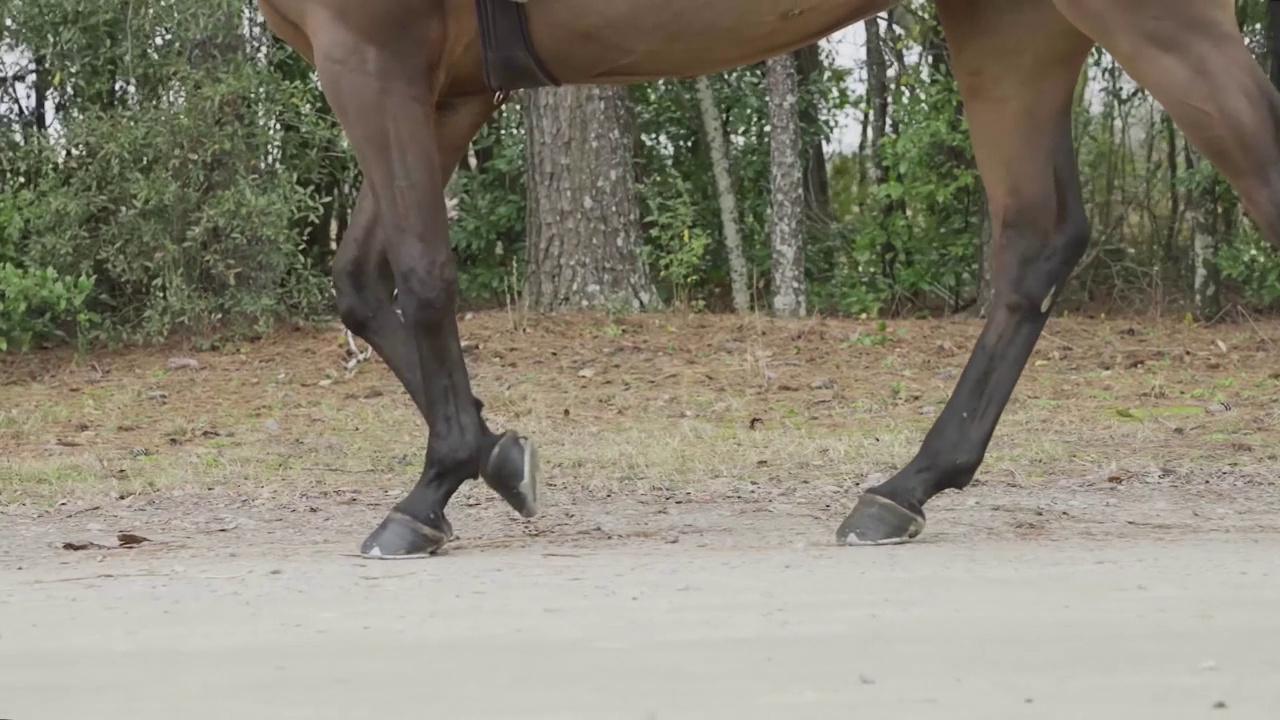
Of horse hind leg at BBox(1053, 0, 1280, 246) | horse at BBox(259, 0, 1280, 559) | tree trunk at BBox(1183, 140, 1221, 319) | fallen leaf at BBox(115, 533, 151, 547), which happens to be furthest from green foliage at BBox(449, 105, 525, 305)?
horse hind leg at BBox(1053, 0, 1280, 246)

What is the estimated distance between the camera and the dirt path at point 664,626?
8.01 feet

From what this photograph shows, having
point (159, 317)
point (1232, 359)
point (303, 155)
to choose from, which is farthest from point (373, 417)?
point (1232, 359)

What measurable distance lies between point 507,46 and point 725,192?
10.2 m

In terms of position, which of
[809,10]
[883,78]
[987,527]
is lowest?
[987,527]

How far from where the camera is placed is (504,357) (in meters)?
9.14

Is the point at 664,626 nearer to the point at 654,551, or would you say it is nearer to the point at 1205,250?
the point at 654,551

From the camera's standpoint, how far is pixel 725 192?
14.4m

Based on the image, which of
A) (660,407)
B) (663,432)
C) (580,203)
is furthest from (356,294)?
(580,203)

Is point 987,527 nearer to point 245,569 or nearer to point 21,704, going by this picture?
point 245,569

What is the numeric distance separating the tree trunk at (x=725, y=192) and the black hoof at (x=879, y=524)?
989cm

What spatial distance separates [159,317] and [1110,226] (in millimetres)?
8448

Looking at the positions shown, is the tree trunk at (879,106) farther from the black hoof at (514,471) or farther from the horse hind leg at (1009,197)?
the black hoof at (514,471)

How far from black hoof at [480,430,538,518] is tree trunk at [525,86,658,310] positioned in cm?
598

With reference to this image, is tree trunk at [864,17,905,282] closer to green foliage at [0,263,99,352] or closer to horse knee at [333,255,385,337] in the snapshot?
green foliage at [0,263,99,352]
